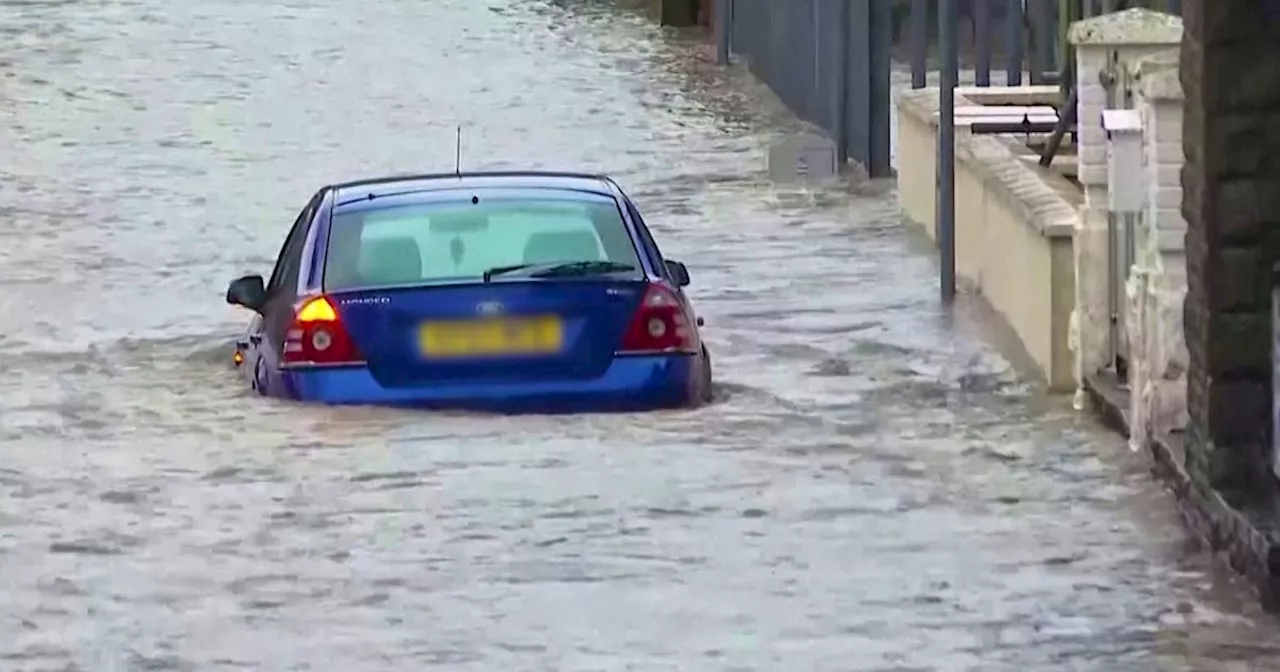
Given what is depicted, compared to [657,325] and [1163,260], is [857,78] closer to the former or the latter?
[657,325]

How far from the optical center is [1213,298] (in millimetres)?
8891

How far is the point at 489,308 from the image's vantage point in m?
11.2

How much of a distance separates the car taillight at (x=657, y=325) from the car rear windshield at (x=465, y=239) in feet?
0.76

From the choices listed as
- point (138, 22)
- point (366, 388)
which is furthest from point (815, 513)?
point (138, 22)

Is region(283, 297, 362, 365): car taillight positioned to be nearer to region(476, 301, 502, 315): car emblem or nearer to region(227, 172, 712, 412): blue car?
region(227, 172, 712, 412): blue car

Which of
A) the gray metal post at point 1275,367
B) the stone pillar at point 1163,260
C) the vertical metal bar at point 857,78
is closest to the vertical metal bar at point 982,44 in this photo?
the vertical metal bar at point 857,78

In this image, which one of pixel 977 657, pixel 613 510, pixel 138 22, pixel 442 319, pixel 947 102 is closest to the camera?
pixel 977 657

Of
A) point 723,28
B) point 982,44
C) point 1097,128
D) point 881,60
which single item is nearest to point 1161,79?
point 1097,128

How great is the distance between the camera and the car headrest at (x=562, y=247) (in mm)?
11547

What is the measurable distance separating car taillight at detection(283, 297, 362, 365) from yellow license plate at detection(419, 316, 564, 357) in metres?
0.30

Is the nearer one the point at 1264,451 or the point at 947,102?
the point at 1264,451

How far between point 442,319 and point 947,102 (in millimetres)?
5329

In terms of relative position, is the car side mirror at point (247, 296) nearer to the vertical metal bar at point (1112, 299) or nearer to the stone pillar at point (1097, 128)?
the stone pillar at point (1097, 128)

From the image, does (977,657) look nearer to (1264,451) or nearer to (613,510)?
(1264,451)
